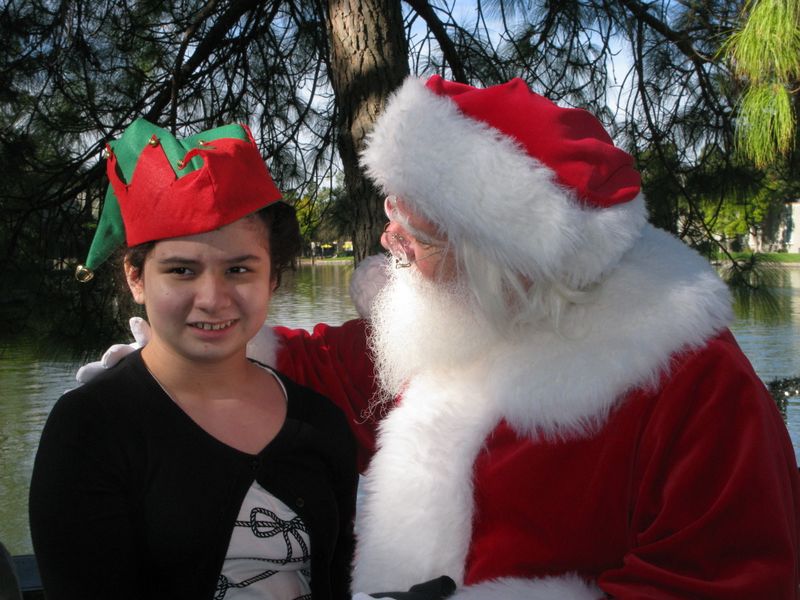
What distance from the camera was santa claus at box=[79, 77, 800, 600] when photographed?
112 cm

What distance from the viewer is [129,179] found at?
1277 mm

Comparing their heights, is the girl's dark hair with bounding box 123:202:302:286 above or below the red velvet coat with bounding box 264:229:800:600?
above

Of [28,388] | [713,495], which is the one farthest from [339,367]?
[28,388]

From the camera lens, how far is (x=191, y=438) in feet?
4.00

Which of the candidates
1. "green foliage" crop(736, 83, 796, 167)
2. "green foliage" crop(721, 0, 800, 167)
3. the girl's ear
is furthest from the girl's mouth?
"green foliage" crop(736, 83, 796, 167)

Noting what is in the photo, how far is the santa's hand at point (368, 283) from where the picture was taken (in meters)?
1.92

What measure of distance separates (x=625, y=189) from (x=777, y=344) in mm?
4780

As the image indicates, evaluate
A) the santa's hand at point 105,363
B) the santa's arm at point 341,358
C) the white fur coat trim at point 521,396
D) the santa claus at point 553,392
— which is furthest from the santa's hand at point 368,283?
the santa's hand at point 105,363

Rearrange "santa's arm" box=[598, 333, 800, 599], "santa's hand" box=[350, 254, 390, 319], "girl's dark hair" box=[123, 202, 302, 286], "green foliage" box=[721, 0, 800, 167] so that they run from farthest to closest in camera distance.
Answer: "green foliage" box=[721, 0, 800, 167] → "santa's hand" box=[350, 254, 390, 319] → "girl's dark hair" box=[123, 202, 302, 286] → "santa's arm" box=[598, 333, 800, 599]

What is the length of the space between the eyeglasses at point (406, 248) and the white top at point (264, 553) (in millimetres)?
524

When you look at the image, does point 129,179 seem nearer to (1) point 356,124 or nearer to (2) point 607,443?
(2) point 607,443

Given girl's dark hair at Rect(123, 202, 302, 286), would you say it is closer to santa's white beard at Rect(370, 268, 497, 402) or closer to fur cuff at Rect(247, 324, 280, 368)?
santa's white beard at Rect(370, 268, 497, 402)

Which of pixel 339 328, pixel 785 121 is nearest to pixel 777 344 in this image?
pixel 785 121

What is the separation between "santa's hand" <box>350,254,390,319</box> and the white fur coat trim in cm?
Result: 45
